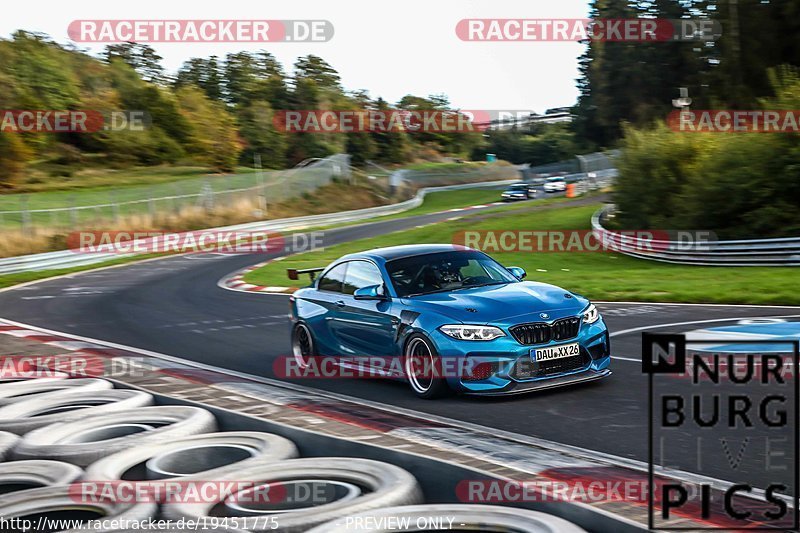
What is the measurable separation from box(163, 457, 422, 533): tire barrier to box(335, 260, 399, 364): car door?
3.81m

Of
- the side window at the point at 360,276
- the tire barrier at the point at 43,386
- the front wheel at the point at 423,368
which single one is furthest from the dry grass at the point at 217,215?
the front wheel at the point at 423,368

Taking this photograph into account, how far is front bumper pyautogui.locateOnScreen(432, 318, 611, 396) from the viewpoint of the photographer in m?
8.70

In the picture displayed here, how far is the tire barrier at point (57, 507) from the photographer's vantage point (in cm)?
514

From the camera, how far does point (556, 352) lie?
885cm

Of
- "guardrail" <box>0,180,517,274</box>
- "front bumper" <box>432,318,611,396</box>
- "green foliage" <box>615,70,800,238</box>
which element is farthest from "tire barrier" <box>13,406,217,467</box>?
"guardrail" <box>0,180,517,274</box>

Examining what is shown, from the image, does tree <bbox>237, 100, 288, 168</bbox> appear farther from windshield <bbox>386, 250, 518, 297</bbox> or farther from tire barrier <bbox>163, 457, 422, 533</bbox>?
tire barrier <bbox>163, 457, 422, 533</bbox>

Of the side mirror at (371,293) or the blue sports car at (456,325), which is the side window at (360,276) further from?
the side mirror at (371,293)

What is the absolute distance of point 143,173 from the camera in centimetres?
6931

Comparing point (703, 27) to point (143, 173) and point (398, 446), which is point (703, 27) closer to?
point (143, 173)


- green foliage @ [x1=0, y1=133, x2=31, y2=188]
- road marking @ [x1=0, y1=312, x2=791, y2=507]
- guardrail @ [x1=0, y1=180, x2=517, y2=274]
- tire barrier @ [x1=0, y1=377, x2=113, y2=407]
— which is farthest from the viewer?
green foliage @ [x1=0, y1=133, x2=31, y2=188]

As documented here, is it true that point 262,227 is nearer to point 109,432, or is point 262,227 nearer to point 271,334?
point 271,334

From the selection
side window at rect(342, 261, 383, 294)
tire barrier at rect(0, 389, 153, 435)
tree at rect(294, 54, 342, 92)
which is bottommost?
tire barrier at rect(0, 389, 153, 435)

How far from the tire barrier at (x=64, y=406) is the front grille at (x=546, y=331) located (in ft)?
11.0

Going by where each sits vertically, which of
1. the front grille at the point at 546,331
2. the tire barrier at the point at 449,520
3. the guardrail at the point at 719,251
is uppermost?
the front grille at the point at 546,331
